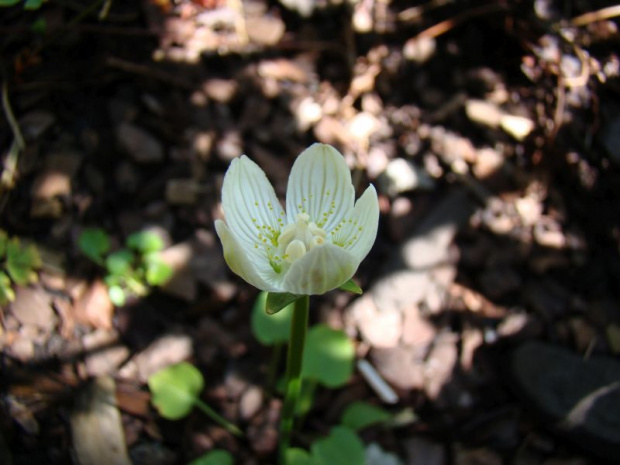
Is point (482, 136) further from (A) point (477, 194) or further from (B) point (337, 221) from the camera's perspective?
(B) point (337, 221)

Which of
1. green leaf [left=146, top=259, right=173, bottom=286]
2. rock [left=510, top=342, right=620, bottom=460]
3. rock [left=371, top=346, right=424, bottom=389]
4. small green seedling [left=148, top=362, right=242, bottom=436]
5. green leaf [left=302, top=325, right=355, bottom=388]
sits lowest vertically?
rock [left=510, top=342, right=620, bottom=460]

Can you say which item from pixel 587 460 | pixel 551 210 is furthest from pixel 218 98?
pixel 587 460

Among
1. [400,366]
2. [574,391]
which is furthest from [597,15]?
[400,366]

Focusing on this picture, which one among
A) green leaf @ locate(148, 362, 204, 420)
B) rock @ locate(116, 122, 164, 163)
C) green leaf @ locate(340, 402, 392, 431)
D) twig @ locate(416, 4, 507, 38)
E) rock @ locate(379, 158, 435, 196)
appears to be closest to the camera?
green leaf @ locate(148, 362, 204, 420)

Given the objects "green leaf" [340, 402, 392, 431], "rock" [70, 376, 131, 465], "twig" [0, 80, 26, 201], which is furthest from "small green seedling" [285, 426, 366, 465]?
"twig" [0, 80, 26, 201]

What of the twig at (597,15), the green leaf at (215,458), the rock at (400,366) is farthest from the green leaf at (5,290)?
the twig at (597,15)

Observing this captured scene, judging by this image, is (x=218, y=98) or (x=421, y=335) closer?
(x=421, y=335)

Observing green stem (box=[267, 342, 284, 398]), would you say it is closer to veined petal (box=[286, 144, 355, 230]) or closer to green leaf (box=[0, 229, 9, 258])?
veined petal (box=[286, 144, 355, 230])
